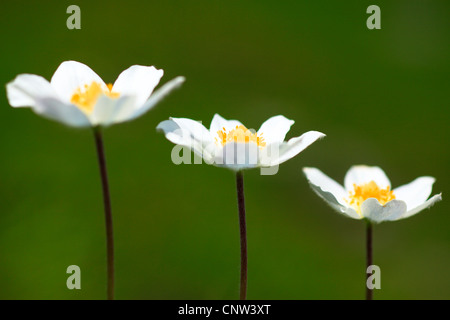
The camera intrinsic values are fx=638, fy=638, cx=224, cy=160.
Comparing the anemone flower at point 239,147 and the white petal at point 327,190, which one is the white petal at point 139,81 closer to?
the anemone flower at point 239,147

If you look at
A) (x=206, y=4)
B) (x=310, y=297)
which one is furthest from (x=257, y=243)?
(x=206, y=4)

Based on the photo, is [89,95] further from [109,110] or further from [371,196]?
[371,196]

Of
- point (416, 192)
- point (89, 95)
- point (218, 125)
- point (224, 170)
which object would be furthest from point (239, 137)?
point (224, 170)

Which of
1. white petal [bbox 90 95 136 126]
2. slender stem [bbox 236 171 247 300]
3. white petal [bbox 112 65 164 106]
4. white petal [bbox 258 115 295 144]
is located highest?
white petal [bbox 112 65 164 106]

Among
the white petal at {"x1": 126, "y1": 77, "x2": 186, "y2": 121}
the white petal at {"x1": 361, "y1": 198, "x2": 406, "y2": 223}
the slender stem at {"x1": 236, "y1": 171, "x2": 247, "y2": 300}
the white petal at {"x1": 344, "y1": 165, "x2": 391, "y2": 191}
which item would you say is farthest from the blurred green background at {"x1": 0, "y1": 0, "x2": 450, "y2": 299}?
the white petal at {"x1": 126, "y1": 77, "x2": 186, "y2": 121}

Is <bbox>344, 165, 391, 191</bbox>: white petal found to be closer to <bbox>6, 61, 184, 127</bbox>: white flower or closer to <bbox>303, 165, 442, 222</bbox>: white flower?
<bbox>303, 165, 442, 222</bbox>: white flower
